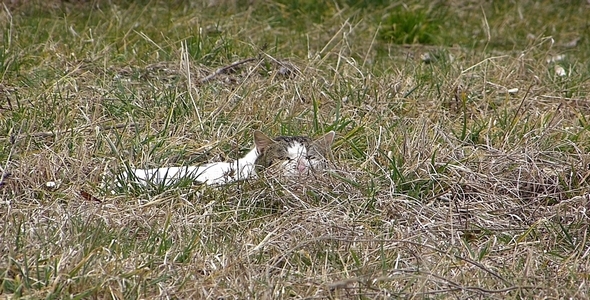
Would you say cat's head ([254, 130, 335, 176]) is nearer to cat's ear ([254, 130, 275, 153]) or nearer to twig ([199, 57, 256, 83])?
cat's ear ([254, 130, 275, 153])

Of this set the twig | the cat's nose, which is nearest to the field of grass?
the twig

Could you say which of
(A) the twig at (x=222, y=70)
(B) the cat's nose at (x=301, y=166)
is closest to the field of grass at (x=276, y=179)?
(A) the twig at (x=222, y=70)

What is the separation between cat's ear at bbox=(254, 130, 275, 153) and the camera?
3.76 metres

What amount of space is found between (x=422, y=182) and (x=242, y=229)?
774 millimetres

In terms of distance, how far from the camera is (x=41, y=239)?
9.68ft

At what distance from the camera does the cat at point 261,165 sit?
3586 mm

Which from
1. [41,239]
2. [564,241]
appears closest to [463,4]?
[564,241]

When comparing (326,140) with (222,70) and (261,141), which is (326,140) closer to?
(261,141)

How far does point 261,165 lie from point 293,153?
0.14 m

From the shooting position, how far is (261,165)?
12.3 ft

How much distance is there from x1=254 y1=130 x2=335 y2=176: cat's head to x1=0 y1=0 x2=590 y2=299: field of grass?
103 mm

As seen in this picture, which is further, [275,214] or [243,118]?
[243,118]

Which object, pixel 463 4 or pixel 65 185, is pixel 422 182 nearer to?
pixel 65 185

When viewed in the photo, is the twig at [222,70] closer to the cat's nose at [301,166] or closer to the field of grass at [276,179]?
the field of grass at [276,179]
